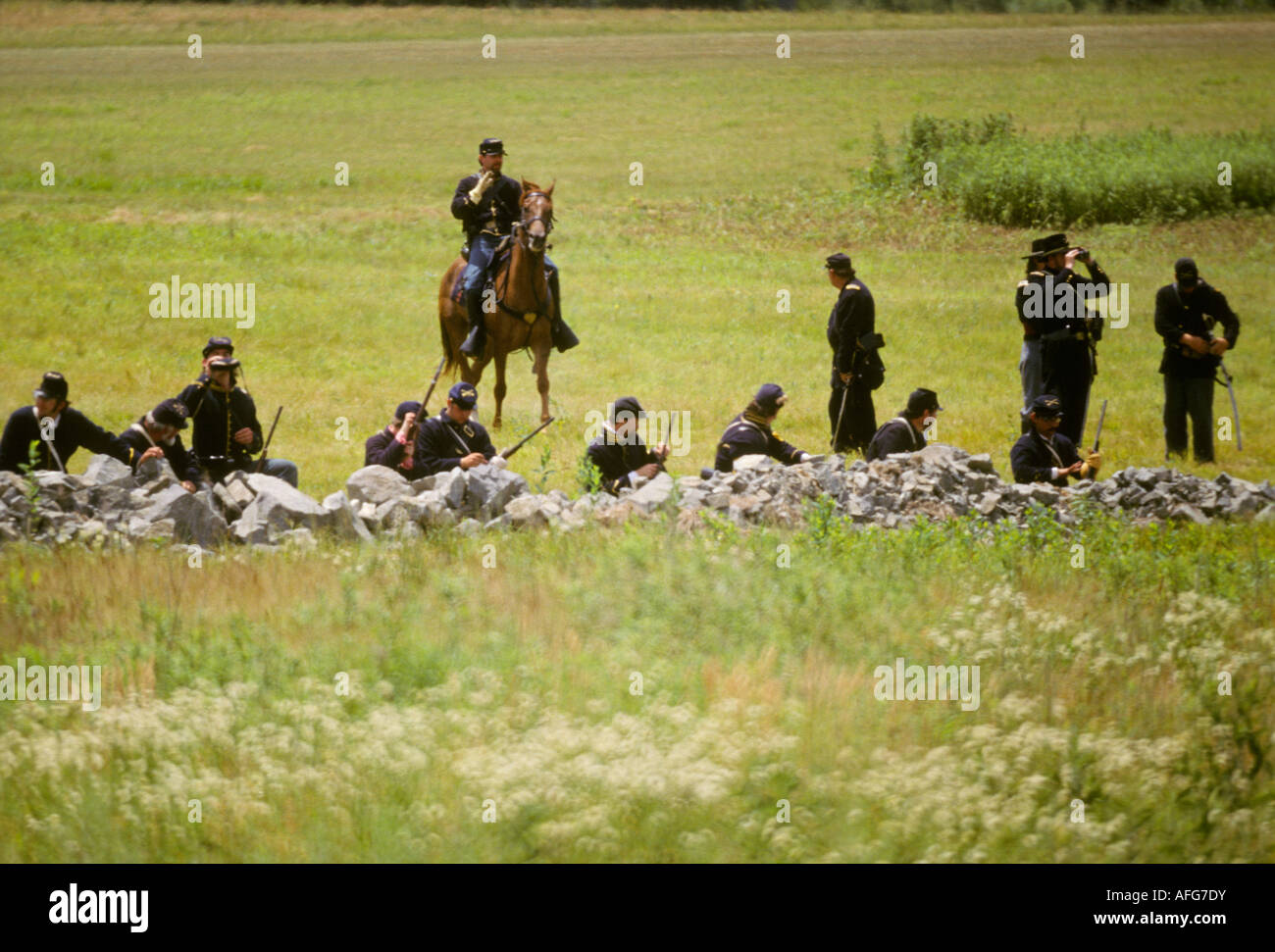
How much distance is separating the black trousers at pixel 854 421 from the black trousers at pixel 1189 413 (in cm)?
324

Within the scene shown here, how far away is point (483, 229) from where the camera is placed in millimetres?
17500

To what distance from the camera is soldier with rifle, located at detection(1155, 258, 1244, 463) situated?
1548 centimetres

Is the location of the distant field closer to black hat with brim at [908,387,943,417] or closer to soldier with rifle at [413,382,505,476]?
soldier with rifle at [413,382,505,476]

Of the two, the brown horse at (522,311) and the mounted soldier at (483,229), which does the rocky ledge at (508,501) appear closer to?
the brown horse at (522,311)

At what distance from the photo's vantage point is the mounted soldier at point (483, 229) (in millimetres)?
17141

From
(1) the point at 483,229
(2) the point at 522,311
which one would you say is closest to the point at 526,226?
(2) the point at 522,311

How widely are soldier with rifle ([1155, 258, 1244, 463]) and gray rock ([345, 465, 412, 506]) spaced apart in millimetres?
8072

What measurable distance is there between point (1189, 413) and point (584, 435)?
21.7 feet

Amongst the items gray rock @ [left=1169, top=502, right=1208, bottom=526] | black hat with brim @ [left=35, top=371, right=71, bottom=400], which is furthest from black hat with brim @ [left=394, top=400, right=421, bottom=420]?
gray rock @ [left=1169, top=502, right=1208, bottom=526]

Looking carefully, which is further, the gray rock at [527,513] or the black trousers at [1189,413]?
the black trousers at [1189,413]
